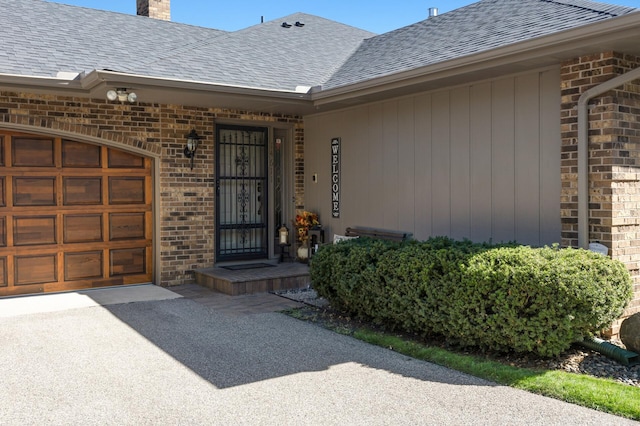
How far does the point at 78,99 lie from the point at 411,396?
6.22 metres

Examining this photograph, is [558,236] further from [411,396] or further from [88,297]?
[88,297]

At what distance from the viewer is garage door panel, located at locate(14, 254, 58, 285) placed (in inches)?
318

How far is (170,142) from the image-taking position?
29.6ft

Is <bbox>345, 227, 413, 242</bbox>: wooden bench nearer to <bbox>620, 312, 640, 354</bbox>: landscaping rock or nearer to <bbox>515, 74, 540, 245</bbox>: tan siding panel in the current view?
<bbox>515, 74, 540, 245</bbox>: tan siding panel

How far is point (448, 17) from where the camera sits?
363 inches

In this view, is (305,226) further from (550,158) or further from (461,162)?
(550,158)

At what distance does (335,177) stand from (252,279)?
7.26 feet

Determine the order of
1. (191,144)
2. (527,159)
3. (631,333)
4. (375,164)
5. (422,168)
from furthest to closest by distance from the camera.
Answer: (191,144) → (375,164) → (422,168) → (527,159) → (631,333)

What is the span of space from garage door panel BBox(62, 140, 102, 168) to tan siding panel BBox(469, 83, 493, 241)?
5150 mm

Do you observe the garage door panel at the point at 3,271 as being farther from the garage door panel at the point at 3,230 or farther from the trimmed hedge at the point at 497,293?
the trimmed hedge at the point at 497,293

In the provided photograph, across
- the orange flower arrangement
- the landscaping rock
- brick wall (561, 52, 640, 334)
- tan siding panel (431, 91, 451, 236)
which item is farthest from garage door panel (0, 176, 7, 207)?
the landscaping rock

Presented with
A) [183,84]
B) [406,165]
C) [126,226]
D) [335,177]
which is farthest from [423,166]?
[126,226]

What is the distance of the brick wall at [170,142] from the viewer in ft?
26.7

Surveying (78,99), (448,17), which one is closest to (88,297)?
(78,99)
